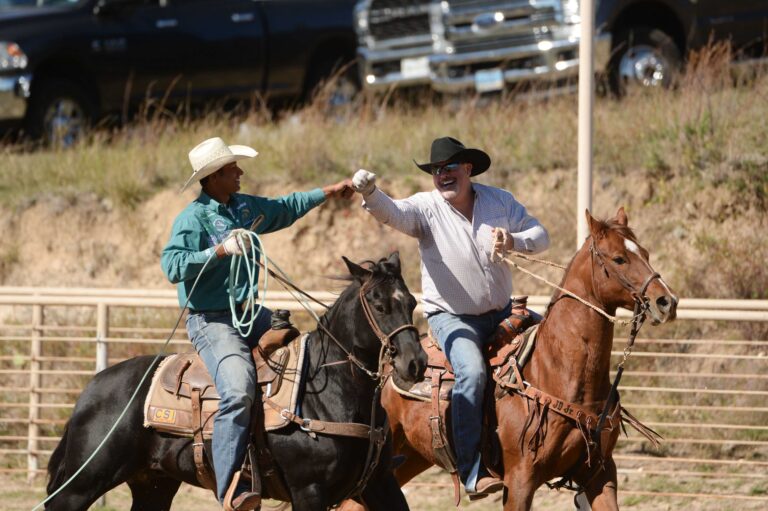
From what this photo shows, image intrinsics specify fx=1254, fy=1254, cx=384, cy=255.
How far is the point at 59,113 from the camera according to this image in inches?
598

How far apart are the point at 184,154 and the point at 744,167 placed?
6.32 metres

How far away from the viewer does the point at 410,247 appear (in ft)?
42.8

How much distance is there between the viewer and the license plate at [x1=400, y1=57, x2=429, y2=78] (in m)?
15.5

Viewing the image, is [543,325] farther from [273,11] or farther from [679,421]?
[273,11]

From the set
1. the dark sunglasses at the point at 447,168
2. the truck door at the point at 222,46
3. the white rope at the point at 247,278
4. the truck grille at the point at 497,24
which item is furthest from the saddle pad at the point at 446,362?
the truck door at the point at 222,46

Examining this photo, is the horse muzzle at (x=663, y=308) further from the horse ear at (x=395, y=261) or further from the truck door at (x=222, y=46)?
the truck door at (x=222, y=46)

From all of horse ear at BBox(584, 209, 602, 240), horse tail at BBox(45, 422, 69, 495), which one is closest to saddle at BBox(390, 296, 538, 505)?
horse ear at BBox(584, 209, 602, 240)

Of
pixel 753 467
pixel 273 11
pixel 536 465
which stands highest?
pixel 273 11

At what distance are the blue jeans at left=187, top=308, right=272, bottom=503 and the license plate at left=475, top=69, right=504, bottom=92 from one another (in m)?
8.30

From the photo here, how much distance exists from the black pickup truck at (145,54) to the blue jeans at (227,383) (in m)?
8.05

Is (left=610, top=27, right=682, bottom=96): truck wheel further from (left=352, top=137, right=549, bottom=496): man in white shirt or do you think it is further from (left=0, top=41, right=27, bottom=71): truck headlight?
(left=352, top=137, right=549, bottom=496): man in white shirt

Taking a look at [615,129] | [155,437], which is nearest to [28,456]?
[155,437]

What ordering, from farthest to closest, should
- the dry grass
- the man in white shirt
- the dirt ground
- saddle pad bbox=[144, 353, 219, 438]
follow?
1. the dry grass
2. the dirt ground
3. the man in white shirt
4. saddle pad bbox=[144, 353, 219, 438]

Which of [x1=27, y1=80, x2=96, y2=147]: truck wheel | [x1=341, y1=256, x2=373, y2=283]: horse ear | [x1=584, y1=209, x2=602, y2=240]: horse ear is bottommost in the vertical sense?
[x1=27, y1=80, x2=96, y2=147]: truck wheel
